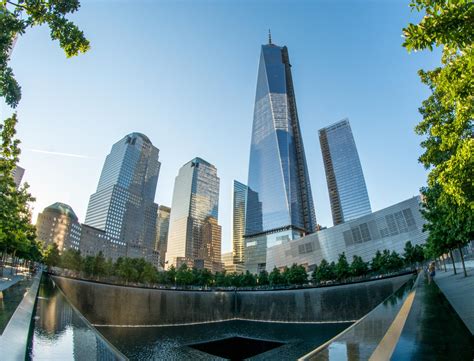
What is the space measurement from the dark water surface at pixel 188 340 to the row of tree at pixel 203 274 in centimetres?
3412

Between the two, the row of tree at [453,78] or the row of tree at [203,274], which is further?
the row of tree at [203,274]

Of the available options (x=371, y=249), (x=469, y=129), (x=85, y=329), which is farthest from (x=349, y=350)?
(x=371, y=249)

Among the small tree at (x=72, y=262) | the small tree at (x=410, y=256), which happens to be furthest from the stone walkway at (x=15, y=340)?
the small tree at (x=410, y=256)

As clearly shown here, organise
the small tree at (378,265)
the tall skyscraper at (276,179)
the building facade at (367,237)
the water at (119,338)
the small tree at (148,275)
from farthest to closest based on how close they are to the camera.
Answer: the tall skyscraper at (276,179) < the building facade at (367,237) < the small tree at (148,275) < the small tree at (378,265) < the water at (119,338)

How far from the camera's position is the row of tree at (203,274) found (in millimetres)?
68062

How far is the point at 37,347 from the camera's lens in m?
5.04

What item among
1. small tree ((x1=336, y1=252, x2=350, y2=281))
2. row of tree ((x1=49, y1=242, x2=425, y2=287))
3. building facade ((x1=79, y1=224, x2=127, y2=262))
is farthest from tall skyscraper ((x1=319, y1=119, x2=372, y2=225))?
building facade ((x1=79, y1=224, x2=127, y2=262))

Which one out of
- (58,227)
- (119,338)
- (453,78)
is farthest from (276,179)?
(453,78)

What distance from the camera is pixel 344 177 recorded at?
180625 millimetres

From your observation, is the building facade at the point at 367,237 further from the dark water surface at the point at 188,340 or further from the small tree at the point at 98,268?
the small tree at the point at 98,268

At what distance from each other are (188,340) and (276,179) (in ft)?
470

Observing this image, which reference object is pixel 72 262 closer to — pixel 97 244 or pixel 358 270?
pixel 358 270

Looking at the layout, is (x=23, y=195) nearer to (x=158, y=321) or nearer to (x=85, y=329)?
(x=85, y=329)

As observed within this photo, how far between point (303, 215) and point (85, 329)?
169021 mm
